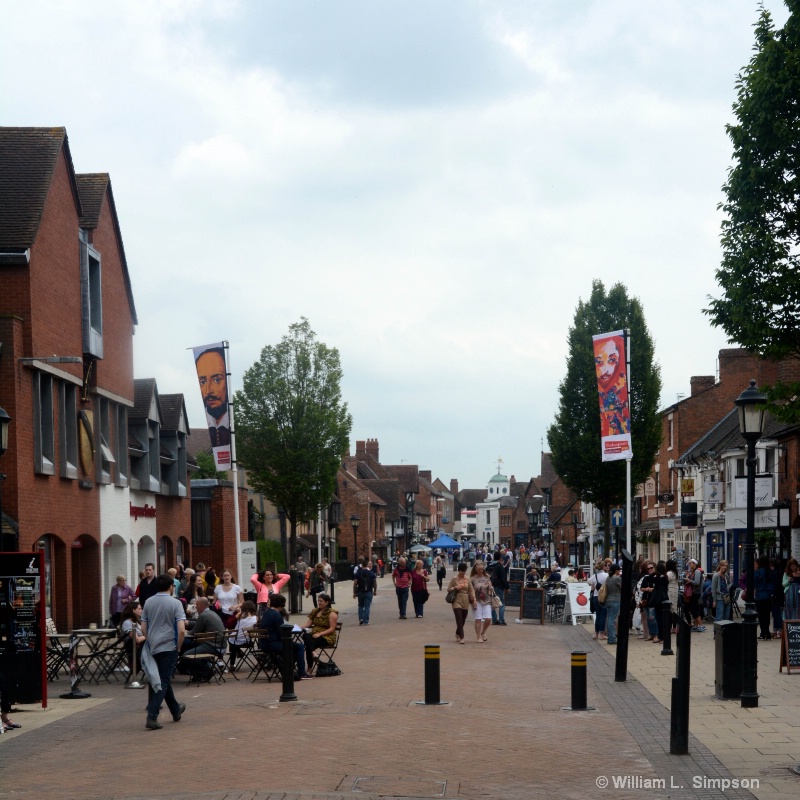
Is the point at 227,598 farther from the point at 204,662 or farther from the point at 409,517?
the point at 409,517

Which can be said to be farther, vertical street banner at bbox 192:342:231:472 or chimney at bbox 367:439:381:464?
chimney at bbox 367:439:381:464

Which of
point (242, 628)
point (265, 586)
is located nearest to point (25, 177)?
point (265, 586)

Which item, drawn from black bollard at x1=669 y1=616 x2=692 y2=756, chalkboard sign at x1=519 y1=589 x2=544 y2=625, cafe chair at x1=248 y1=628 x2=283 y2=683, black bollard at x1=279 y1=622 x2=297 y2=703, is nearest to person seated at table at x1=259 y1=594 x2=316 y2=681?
cafe chair at x1=248 y1=628 x2=283 y2=683

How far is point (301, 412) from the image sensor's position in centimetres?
3797

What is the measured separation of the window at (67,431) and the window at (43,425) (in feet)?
2.50

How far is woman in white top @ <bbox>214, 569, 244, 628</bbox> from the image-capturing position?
2131 centimetres

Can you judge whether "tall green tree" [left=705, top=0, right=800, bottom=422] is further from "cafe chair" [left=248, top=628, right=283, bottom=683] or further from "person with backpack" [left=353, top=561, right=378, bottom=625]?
"person with backpack" [left=353, top=561, right=378, bottom=625]

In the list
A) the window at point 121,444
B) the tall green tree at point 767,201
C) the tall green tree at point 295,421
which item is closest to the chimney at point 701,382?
the tall green tree at point 295,421

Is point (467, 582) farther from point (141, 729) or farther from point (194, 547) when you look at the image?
point (194, 547)

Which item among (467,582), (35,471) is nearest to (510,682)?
(467,582)

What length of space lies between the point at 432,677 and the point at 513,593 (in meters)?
21.2

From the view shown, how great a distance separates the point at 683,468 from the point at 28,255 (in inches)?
1354

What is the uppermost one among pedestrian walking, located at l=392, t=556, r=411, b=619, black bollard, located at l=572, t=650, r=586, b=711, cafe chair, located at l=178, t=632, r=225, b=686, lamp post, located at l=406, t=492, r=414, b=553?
black bollard, located at l=572, t=650, r=586, b=711

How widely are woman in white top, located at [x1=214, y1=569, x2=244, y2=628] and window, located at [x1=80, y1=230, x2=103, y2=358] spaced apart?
8925mm
